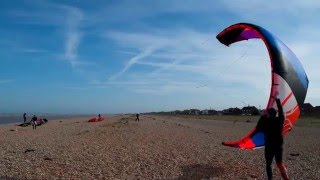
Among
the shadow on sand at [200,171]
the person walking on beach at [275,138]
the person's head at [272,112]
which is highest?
the person's head at [272,112]

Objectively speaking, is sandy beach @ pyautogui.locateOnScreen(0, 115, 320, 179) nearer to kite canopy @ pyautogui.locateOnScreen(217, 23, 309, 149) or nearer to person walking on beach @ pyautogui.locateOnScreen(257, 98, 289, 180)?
kite canopy @ pyautogui.locateOnScreen(217, 23, 309, 149)

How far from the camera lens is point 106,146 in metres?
18.6

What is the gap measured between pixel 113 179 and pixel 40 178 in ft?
6.48

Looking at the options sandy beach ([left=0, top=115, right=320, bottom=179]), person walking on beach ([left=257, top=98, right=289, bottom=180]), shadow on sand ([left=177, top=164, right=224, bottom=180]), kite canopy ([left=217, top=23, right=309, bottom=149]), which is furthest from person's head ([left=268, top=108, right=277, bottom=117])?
shadow on sand ([left=177, top=164, right=224, bottom=180])

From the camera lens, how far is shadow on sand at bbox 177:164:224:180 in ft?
36.7

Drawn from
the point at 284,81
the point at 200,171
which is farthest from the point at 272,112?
the point at 200,171

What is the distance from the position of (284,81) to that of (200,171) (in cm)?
362

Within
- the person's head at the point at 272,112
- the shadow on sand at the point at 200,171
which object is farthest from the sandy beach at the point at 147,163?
the person's head at the point at 272,112

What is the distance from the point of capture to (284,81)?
10375 mm

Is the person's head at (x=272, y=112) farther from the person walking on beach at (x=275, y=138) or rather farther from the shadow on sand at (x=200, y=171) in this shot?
the shadow on sand at (x=200, y=171)

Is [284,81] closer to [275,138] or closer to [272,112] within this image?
[272,112]

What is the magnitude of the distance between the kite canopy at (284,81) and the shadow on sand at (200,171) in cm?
114

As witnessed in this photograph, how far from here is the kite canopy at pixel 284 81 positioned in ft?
33.9

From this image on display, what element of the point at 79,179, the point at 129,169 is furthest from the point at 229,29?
the point at 79,179
